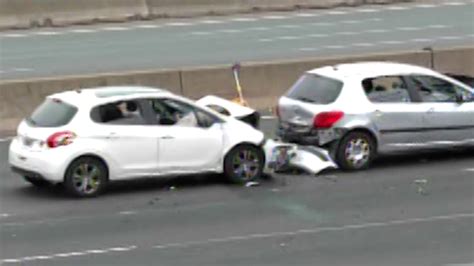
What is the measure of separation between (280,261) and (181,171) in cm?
413

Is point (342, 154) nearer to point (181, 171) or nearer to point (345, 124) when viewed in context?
point (345, 124)

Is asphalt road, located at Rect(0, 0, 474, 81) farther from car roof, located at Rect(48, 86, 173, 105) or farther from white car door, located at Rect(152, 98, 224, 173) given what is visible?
white car door, located at Rect(152, 98, 224, 173)

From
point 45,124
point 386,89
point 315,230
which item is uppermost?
point 386,89

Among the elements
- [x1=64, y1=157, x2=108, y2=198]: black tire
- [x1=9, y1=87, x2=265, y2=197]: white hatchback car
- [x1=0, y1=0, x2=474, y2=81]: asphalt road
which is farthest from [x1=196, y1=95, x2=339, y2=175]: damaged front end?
[x1=0, y1=0, x2=474, y2=81]: asphalt road

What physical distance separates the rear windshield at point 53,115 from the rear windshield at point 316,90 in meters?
3.62

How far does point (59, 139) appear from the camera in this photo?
39.5ft

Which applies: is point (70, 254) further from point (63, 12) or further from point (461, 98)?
point (63, 12)

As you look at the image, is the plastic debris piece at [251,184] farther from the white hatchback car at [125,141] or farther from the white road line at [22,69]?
the white road line at [22,69]

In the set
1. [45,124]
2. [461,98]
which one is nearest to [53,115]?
[45,124]

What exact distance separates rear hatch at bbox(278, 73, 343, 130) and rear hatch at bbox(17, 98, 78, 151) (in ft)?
11.3

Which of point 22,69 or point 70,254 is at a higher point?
point 22,69

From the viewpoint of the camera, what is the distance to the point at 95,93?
506 inches

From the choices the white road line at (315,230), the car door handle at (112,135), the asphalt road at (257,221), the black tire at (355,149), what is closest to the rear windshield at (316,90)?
the black tire at (355,149)

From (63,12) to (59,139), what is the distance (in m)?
24.9
